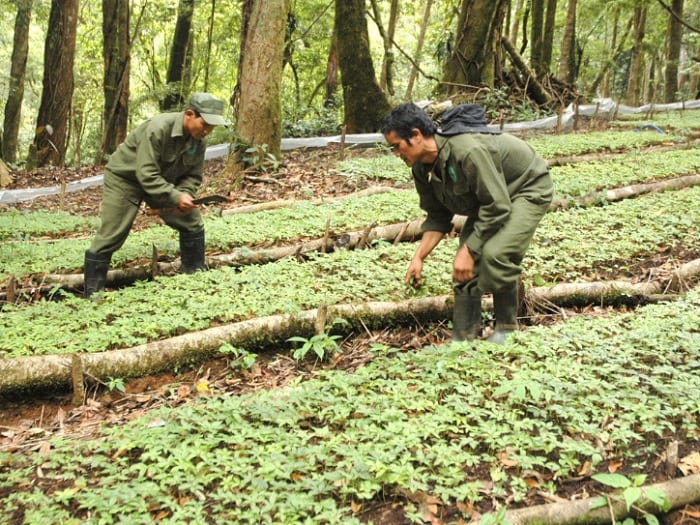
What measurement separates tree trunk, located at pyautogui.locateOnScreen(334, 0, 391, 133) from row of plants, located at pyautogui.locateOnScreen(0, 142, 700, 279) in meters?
4.03

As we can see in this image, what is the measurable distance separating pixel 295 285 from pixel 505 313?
196 cm

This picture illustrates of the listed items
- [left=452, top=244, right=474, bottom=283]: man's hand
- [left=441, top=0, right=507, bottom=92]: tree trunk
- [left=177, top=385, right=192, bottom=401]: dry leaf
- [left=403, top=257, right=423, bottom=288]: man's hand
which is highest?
[left=441, top=0, right=507, bottom=92]: tree trunk

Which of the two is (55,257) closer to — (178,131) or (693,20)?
(178,131)

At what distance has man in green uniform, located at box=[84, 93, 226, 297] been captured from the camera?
529cm

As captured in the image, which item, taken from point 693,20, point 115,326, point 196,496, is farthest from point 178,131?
point 693,20

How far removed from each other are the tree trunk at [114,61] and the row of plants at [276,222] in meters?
6.30

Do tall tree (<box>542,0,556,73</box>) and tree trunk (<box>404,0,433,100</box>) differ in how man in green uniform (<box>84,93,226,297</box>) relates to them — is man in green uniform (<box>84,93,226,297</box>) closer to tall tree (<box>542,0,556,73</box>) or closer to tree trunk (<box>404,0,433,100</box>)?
tree trunk (<box>404,0,433,100</box>)

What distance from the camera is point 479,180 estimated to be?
12.2 ft

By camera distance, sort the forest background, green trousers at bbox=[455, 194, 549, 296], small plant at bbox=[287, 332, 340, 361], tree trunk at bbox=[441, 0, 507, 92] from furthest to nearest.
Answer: tree trunk at bbox=[441, 0, 507, 92]
the forest background
small plant at bbox=[287, 332, 340, 361]
green trousers at bbox=[455, 194, 549, 296]

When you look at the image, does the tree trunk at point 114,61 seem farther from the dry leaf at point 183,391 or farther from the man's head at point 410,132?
the man's head at point 410,132

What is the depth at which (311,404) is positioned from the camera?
3.50m

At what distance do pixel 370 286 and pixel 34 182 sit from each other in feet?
34.9

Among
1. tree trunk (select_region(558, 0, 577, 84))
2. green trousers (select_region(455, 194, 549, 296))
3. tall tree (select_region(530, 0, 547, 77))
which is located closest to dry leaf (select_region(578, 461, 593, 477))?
green trousers (select_region(455, 194, 549, 296))

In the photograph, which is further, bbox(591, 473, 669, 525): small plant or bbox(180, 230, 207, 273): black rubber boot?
bbox(180, 230, 207, 273): black rubber boot
